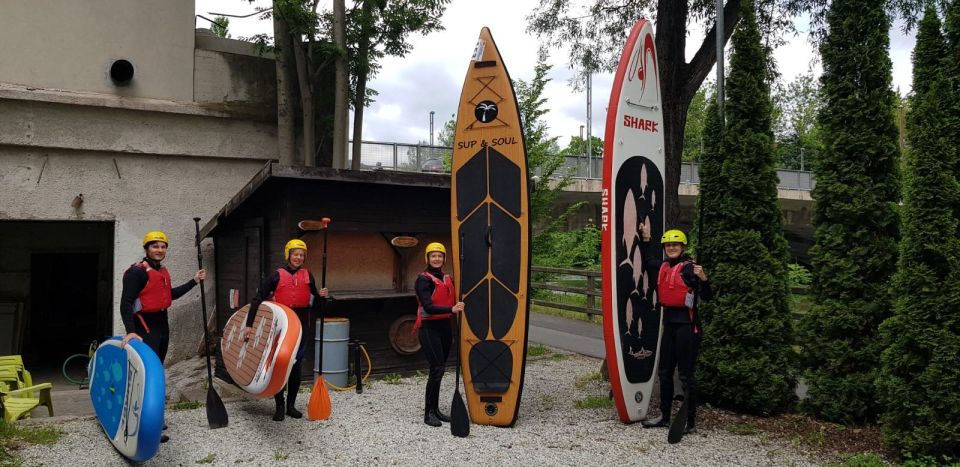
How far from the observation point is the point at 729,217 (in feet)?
23.5

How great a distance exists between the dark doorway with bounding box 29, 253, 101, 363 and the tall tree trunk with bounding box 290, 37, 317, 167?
6.55 metres

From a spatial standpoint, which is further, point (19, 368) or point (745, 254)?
point (19, 368)

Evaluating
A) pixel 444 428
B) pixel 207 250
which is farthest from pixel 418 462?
pixel 207 250

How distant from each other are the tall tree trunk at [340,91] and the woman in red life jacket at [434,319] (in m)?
4.42

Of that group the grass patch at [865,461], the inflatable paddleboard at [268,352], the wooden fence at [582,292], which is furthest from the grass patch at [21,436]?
the wooden fence at [582,292]

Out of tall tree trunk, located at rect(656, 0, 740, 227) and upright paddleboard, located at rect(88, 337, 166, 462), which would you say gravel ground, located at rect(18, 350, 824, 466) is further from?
tall tree trunk, located at rect(656, 0, 740, 227)

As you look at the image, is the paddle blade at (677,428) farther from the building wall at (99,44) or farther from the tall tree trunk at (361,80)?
the building wall at (99,44)

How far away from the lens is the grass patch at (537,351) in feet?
35.5

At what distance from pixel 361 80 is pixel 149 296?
6.01 m

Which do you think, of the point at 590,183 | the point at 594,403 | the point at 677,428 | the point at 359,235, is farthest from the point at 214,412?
the point at 590,183

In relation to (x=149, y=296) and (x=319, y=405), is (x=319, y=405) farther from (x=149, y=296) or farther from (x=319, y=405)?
(x=149, y=296)

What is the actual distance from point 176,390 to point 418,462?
4.97 m

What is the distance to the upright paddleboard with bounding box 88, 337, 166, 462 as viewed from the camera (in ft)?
15.5

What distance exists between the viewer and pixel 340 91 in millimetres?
10492
